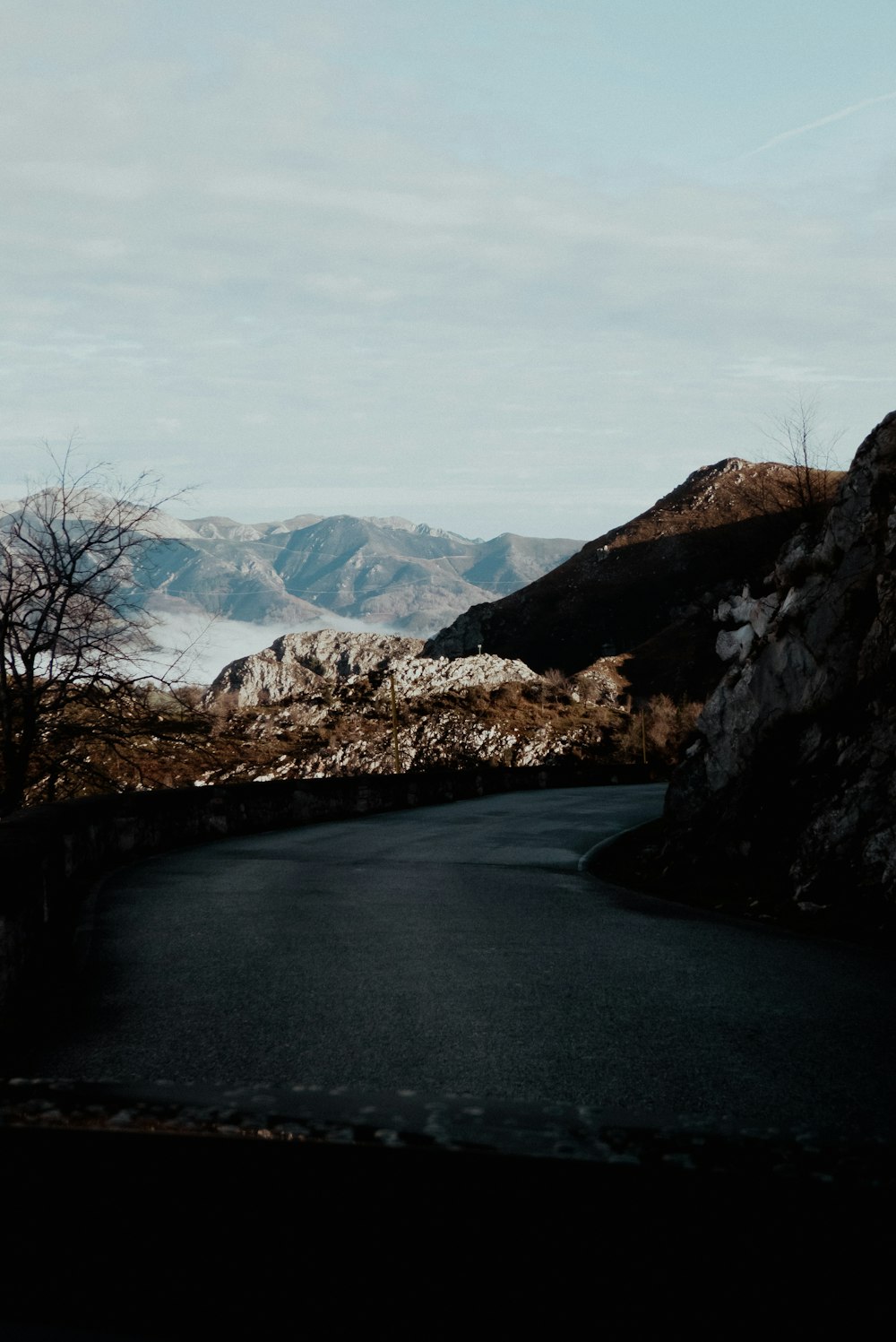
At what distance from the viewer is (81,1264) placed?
2111 millimetres

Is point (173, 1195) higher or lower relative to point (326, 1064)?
higher

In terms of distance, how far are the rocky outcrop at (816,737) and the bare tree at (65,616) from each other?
1329cm

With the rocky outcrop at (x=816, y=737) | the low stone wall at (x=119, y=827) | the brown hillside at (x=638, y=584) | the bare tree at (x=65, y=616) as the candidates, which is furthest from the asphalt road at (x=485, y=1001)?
the brown hillside at (x=638, y=584)

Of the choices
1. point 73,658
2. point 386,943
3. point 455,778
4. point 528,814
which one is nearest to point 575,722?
point 455,778

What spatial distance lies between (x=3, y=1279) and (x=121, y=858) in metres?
15.5

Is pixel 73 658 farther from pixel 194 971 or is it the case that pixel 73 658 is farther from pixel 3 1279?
pixel 3 1279

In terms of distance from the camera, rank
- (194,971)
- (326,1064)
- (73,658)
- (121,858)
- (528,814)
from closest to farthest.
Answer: (326,1064)
(194,971)
(121,858)
(73,658)
(528,814)

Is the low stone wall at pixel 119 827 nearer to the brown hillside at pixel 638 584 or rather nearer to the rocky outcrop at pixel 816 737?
the rocky outcrop at pixel 816 737

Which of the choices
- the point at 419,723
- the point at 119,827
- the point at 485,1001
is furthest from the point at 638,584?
the point at 485,1001

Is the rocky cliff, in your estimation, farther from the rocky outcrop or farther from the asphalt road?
the asphalt road

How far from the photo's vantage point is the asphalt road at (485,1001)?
5.20 metres

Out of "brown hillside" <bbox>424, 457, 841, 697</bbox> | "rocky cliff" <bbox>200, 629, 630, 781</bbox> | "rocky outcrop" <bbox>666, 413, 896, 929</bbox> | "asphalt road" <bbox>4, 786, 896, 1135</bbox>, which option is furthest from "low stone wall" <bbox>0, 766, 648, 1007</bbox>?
"brown hillside" <bbox>424, 457, 841, 697</bbox>

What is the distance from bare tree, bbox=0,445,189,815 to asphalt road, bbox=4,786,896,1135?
38.1ft

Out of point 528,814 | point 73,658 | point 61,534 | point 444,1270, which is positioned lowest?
point 528,814
